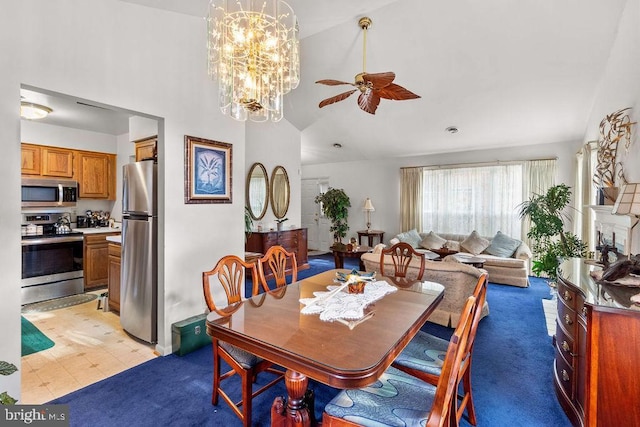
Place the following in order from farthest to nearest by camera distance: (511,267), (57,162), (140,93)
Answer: (511,267), (57,162), (140,93)

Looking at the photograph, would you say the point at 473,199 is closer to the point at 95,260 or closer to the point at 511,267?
the point at 511,267

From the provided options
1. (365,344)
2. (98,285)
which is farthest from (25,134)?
(365,344)

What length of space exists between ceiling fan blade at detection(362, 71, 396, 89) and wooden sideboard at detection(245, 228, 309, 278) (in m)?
3.43

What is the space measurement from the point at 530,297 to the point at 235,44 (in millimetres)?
4980

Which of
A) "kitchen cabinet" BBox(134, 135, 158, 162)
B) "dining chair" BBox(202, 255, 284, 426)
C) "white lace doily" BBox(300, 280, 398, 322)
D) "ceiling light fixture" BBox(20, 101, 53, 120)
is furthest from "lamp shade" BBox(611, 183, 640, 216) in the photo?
"ceiling light fixture" BBox(20, 101, 53, 120)

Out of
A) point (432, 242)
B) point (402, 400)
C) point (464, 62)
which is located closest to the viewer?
point (402, 400)

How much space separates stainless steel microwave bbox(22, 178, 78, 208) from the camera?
13.7ft

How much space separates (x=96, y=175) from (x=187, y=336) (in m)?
3.69

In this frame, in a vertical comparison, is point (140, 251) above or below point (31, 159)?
below

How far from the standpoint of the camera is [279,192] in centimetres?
605

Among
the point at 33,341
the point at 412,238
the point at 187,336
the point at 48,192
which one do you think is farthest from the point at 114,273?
the point at 412,238

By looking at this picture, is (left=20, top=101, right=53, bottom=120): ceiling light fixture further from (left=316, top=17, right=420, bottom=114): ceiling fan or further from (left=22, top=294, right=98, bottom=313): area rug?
(left=316, top=17, right=420, bottom=114): ceiling fan

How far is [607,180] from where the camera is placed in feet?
9.76

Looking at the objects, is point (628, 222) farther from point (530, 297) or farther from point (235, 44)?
point (235, 44)
